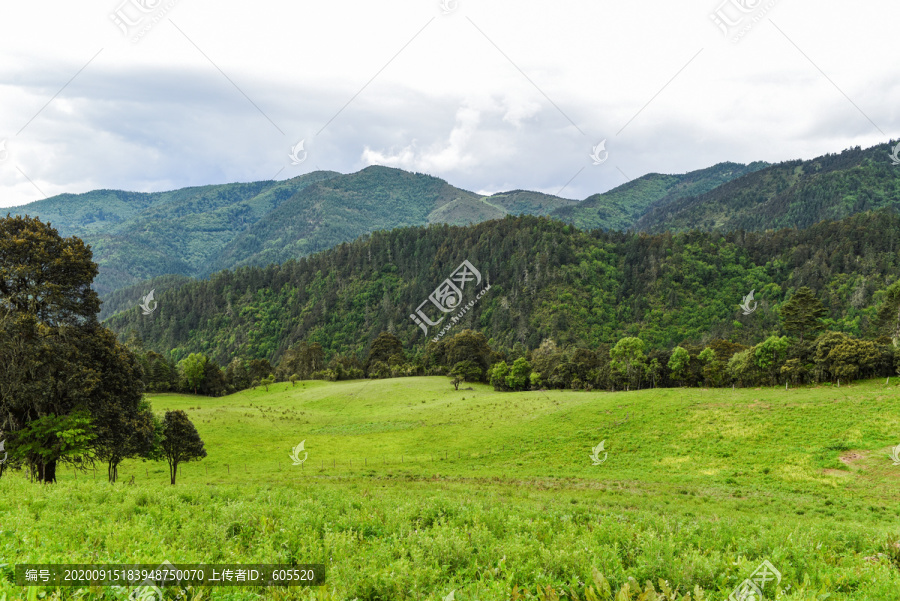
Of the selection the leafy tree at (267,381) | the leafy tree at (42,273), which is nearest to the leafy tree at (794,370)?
the leafy tree at (42,273)

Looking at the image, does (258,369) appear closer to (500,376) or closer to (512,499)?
(500,376)

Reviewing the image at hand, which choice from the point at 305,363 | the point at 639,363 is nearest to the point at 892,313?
the point at 639,363

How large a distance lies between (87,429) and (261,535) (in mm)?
18904

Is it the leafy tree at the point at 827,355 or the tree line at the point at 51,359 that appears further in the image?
the leafy tree at the point at 827,355

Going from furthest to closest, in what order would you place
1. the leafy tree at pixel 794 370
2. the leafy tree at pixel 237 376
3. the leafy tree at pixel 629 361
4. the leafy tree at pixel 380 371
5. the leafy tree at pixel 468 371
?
the leafy tree at pixel 380 371 → the leafy tree at pixel 237 376 → the leafy tree at pixel 468 371 → the leafy tree at pixel 629 361 → the leafy tree at pixel 794 370

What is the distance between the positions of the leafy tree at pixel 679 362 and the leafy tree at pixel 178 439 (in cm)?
7519

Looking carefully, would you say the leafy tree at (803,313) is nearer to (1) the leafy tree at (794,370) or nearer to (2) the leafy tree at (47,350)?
(1) the leafy tree at (794,370)

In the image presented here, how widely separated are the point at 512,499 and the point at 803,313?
272 feet

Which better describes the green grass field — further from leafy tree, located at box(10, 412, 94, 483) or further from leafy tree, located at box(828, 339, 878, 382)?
leafy tree, located at box(828, 339, 878, 382)

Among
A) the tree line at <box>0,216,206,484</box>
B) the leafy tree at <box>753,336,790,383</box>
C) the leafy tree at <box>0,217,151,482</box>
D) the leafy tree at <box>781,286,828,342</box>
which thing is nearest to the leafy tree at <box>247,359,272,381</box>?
the tree line at <box>0,216,206,484</box>

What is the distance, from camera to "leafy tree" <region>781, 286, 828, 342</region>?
3041 inches

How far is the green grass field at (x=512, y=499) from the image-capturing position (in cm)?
746

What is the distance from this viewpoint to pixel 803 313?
7750 centimetres

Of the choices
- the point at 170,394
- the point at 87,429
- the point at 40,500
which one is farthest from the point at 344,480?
the point at 170,394
